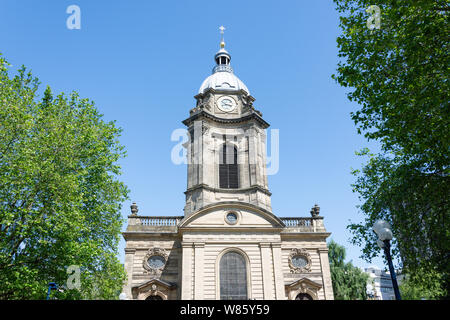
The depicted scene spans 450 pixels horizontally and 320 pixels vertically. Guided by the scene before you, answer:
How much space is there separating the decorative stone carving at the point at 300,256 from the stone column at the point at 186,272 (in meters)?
8.48

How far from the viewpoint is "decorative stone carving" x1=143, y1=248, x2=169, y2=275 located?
27216 millimetres

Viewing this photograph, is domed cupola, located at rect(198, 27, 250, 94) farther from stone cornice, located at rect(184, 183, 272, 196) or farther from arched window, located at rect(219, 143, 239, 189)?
stone cornice, located at rect(184, 183, 272, 196)

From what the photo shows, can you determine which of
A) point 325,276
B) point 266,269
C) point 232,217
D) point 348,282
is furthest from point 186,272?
point 348,282

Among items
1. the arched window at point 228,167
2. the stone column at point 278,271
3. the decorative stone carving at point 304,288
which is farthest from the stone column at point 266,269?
the arched window at point 228,167

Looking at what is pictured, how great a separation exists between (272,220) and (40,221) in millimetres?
18215

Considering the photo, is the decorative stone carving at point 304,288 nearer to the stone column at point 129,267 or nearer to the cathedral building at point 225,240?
the cathedral building at point 225,240

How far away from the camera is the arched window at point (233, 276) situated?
1011 inches

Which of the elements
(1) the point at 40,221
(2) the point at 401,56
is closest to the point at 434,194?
(2) the point at 401,56

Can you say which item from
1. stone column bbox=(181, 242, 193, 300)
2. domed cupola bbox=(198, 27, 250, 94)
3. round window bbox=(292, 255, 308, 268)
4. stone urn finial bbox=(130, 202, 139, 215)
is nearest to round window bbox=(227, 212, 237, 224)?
stone column bbox=(181, 242, 193, 300)

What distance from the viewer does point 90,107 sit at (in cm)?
1920

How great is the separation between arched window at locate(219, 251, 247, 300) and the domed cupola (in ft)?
59.3

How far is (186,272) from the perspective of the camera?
2564 cm

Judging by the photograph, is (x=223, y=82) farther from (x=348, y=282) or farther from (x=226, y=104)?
(x=348, y=282)

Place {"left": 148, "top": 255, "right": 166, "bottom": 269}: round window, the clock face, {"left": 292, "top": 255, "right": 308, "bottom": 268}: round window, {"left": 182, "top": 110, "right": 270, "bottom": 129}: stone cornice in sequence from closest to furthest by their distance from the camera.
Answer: {"left": 148, "top": 255, "right": 166, "bottom": 269}: round window → {"left": 292, "top": 255, "right": 308, "bottom": 268}: round window → {"left": 182, "top": 110, "right": 270, "bottom": 129}: stone cornice → the clock face
